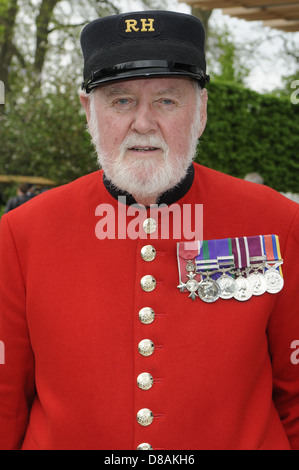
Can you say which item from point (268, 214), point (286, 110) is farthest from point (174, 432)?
point (286, 110)

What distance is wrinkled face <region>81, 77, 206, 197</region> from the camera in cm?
171

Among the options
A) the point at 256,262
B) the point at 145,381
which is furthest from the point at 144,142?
the point at 145,381

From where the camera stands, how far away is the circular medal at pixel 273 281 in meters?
1.79

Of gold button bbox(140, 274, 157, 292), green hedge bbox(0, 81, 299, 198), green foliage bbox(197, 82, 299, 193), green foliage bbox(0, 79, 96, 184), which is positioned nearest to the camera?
gold button bbox(140, 274, 157, 292)

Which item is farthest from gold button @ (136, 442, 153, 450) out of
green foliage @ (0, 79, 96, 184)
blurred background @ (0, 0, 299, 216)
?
green foliage @ (0, 79, 96, 184)

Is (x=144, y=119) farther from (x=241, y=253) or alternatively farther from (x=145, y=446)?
(x=145, y=446)

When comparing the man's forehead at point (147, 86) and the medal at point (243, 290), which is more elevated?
the man's forehead at point (147, 86)

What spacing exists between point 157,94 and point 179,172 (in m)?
0.23

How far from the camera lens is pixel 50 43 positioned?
15766 mm

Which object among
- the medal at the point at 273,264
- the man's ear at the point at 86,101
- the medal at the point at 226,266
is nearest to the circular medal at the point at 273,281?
the medal at the point at 273,264

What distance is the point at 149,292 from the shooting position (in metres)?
1.78

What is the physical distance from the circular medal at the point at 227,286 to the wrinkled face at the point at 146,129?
0.32 m

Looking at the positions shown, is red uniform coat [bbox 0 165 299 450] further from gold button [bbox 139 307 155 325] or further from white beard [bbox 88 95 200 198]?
white beard [bbox 88 95 200 198]

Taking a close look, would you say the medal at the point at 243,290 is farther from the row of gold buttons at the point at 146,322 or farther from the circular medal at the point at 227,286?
the row of gold buttons at the point at 146,322
